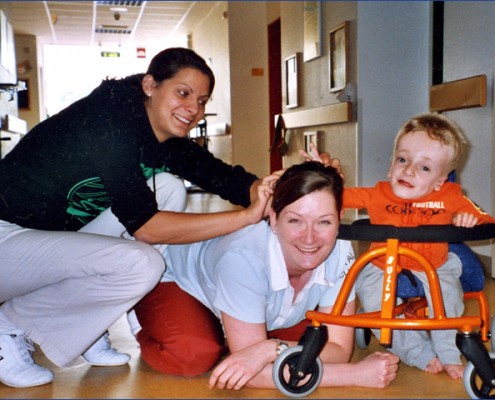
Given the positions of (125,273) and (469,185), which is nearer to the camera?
(125,273)

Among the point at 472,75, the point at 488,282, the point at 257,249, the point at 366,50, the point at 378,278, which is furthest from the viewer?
the point at 366,50

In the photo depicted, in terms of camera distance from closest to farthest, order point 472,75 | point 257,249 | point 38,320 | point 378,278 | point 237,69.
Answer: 1. point 257,249
2. point 38,320
3. point 378,278
4. point 472,75
5. point 237,69

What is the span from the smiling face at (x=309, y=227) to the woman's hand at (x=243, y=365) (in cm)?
23

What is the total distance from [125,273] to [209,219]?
0.92ft

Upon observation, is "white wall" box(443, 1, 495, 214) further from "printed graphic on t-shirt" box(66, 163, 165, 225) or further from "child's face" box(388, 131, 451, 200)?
"printed graphic on t-shirt" box(66, 163, 165, 225)

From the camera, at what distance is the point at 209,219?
1.54 m

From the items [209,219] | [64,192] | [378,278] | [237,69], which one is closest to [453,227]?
[378,278]

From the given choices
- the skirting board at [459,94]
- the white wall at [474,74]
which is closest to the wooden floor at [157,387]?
the white wall at [474,74]

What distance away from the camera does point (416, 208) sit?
5.56ft

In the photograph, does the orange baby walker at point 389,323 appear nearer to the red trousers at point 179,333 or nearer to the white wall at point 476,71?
the red trousers at point 179,333

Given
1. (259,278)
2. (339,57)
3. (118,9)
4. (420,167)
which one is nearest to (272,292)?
(259,278)

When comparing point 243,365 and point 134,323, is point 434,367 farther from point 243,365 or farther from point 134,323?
point 134,323

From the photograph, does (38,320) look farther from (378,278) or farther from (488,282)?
(488,282)

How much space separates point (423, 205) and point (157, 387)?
921mm
